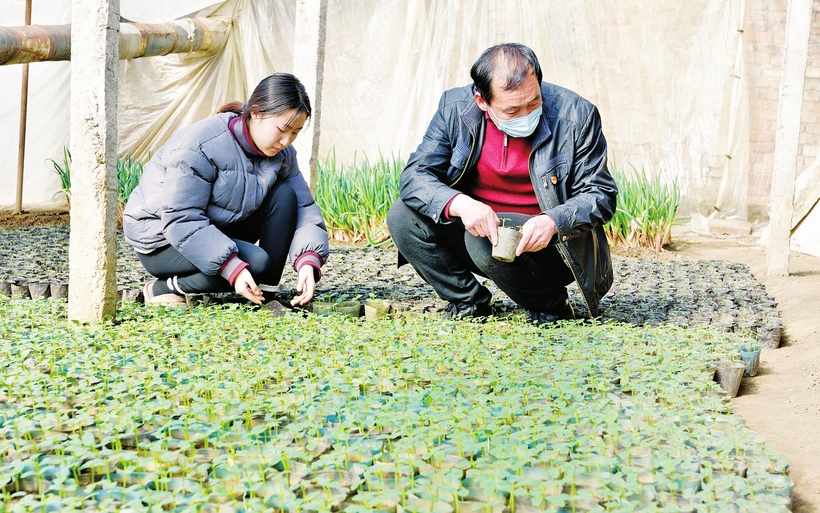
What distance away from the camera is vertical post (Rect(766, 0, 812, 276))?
4.53 metres

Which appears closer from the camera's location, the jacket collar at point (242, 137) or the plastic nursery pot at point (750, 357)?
the plastic nursery pot at point (750, 357)

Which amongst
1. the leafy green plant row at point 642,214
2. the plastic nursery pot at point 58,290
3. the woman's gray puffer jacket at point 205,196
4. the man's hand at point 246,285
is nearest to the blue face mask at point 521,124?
the woman's gray puffer jacket at point 205,196

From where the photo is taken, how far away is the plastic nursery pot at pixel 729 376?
257 centimetres

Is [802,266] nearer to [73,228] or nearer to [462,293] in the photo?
[462,293]

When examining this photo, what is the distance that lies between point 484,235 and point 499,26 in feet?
14.9

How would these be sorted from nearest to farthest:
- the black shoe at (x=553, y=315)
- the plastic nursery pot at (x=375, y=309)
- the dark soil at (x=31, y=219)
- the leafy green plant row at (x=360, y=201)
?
the black shoe at (x=553, y=315) → the plastic nursery pot at (x=375, y=309) → the leafy green plant row at (x=360, y=201) → the dark soil at (x=31, y=219)

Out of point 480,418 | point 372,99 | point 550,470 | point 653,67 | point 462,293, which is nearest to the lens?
point 550,470

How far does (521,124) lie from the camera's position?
9.74 feet

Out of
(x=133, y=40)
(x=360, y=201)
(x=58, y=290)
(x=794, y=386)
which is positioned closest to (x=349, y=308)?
(x=58, y=290)

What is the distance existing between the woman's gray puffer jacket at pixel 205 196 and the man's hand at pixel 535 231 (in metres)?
0.86

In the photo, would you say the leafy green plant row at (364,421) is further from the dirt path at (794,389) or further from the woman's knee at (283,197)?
the woman's knee at (283,197)

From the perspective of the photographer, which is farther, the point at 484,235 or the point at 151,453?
the point at 484,235

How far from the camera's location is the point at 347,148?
739 centimetres

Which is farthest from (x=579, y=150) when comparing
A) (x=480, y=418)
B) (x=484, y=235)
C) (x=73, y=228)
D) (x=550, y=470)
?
(x=73, y=228)
